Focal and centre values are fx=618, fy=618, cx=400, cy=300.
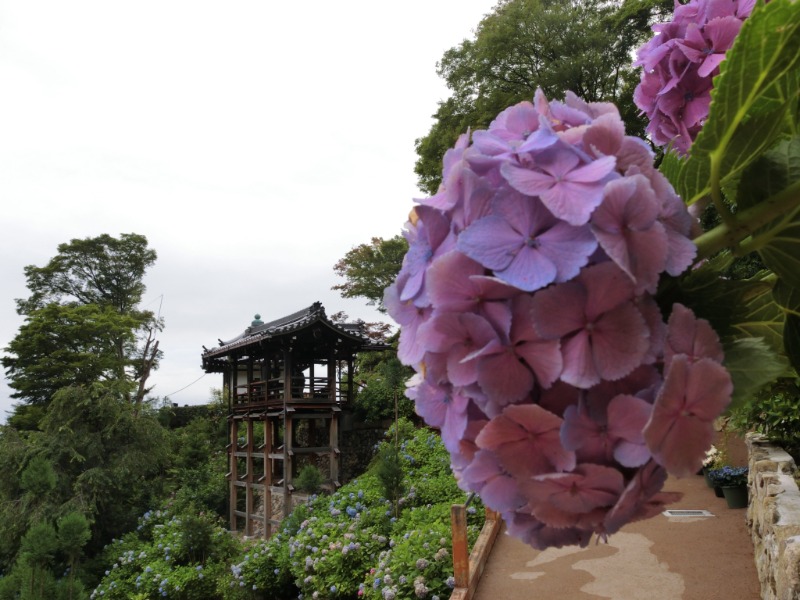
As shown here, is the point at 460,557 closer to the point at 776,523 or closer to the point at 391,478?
the point at 776,523

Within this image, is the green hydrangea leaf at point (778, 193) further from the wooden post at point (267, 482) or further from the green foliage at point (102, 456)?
the green foliage at point (102, 456)

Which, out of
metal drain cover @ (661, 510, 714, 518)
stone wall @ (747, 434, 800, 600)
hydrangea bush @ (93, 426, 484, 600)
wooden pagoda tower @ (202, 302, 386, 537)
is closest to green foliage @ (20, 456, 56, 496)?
hydrangea bush @ (93, 426, 484, 600)

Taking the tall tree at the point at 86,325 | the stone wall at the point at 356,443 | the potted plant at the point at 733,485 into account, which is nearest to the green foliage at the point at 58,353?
the tall tree at the point at 86,325

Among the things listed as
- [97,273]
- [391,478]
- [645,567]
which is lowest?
[645,567]

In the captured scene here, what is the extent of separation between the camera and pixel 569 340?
0.36m

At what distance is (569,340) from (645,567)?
5.61m

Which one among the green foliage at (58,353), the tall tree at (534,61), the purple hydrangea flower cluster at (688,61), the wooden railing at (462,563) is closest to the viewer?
the purple hydrangea flower cluster at (688,61)

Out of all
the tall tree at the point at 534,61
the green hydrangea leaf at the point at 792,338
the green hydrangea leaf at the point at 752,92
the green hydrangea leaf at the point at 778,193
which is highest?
the tall tree at the point at 534,61

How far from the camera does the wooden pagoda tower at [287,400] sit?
45.3 feet

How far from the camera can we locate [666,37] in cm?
85

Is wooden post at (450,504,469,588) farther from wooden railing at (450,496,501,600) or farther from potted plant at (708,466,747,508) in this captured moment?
potted plant at (708,466,747,508)

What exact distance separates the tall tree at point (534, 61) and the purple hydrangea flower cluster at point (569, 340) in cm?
1179

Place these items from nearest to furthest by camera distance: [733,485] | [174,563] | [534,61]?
1. [733,485]
2. [174,563]
3. [534,61]

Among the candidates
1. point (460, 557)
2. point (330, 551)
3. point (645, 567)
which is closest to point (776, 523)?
point (645, 567)
